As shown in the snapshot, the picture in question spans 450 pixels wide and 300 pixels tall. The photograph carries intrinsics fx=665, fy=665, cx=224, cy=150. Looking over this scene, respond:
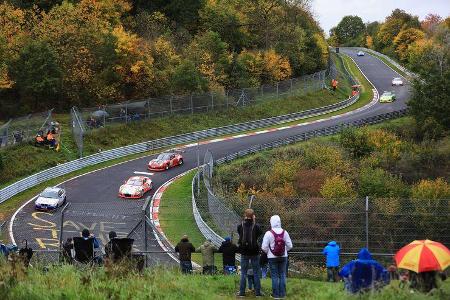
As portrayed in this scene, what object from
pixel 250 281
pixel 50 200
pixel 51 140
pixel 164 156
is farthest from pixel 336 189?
pixel 250 281

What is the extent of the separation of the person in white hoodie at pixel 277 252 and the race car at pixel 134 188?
2826 centimetres

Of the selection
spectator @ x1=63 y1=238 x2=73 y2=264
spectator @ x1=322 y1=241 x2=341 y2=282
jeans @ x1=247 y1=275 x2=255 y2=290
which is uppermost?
jeans @ x1=247 y1=275 x2=255 y2=290

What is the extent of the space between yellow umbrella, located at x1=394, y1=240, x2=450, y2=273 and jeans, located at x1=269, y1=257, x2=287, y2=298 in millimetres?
2225

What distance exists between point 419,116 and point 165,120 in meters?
22.4

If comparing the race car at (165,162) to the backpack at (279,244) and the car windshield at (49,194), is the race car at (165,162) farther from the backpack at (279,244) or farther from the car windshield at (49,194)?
the backpack at (279,244)

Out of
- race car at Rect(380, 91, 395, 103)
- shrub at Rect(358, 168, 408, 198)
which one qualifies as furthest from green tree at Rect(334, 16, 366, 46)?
shrub at Rect(358, 168, 408, 198)

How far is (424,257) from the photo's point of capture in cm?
1201

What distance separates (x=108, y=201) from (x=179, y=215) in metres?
5.60

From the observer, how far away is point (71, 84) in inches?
2336

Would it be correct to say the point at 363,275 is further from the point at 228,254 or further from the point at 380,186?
the point at 380,186

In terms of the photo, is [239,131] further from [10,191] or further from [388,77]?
[388,77]

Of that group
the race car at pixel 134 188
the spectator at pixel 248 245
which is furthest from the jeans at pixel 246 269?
the race car at pixel 134 188

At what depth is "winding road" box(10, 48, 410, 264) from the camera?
3038 cm

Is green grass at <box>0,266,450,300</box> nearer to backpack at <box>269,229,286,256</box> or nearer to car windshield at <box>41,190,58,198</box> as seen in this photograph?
backpack at <box>269,229,286,256</box>
